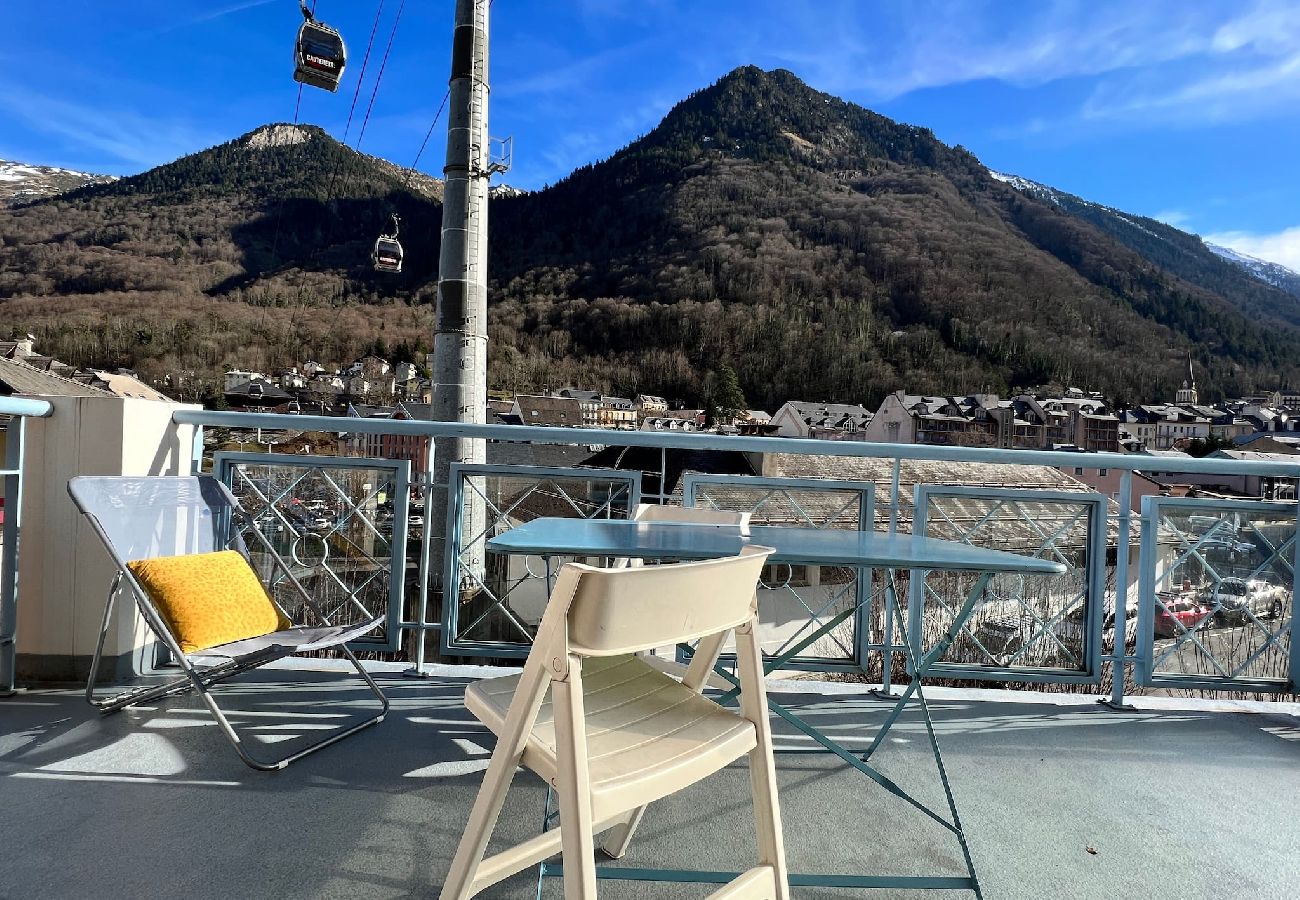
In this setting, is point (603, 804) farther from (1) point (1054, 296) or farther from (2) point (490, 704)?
(1) point (1054, 296)

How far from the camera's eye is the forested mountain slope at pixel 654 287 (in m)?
49.1

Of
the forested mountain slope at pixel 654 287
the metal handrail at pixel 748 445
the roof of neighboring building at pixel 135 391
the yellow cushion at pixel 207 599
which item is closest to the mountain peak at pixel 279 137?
the forested mountain slope at pixel 654 287

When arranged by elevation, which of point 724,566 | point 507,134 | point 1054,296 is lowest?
point 724,566

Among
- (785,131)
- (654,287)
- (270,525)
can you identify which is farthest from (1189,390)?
(785,131)

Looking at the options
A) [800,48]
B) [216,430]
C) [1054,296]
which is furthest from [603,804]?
[800,48]

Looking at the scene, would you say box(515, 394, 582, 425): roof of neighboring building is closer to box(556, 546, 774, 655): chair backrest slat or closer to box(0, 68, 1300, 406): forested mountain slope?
box(0, 68, 1300, 406): forested mountain slope

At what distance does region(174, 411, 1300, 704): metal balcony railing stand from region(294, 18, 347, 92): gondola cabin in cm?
1051

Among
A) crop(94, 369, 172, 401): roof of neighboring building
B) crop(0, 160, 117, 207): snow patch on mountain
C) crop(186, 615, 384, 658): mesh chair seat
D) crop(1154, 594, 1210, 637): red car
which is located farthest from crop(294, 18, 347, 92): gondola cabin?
crop(0, 160, 117, 207): snow patch on mountain

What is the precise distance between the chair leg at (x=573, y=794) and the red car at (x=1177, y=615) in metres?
2.73

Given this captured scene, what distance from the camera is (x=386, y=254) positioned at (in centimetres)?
1259

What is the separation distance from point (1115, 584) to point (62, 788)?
11.6 ft

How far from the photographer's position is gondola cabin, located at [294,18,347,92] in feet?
36.4

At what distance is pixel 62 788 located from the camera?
1881 millimetres

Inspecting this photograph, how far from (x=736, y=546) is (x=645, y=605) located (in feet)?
2.03
